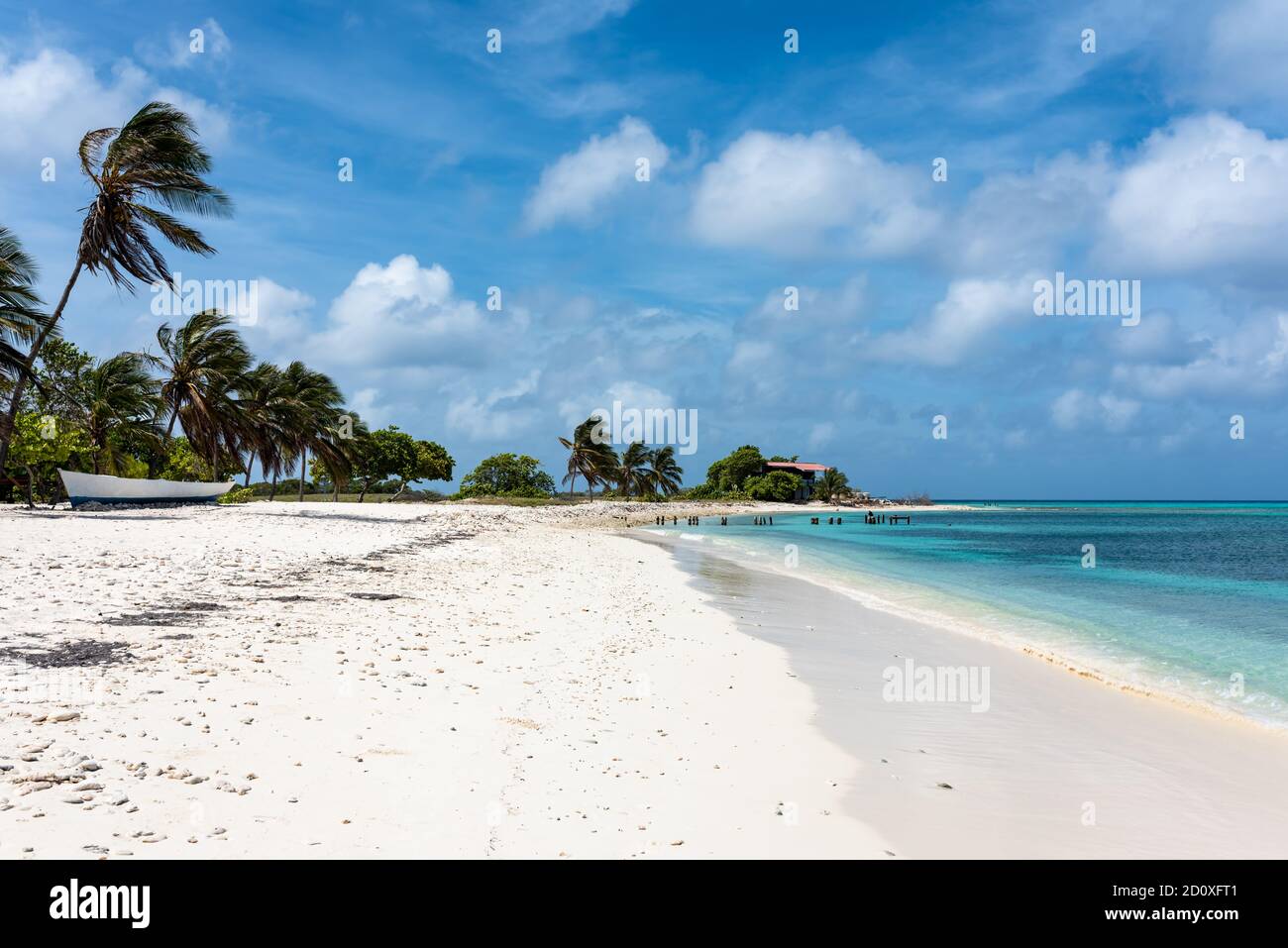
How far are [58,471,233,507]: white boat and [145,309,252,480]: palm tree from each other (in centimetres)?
218

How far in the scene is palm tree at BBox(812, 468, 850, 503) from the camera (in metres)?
148

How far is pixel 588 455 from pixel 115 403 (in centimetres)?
5698

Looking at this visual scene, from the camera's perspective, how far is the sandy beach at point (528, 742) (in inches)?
176

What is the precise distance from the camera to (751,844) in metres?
4.59

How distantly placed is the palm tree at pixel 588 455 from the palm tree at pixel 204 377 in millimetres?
54207

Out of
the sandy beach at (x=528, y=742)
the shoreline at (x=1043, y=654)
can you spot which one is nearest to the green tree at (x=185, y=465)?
the sandy beach at (x=528, y=742)

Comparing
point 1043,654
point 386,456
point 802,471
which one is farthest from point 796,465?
point 1043,654

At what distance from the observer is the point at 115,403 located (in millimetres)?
38438

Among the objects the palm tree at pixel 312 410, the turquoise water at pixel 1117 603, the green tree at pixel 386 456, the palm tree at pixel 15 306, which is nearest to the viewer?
the turquoise water at pixel 1117 603

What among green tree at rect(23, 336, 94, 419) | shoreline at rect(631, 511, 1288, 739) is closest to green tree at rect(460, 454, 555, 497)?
green tree at rect(23, 336, 94, 419)

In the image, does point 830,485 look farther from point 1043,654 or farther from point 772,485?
point 1043,654

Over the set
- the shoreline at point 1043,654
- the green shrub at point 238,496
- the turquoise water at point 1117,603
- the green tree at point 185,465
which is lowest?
the turquoise water at point 1117,603

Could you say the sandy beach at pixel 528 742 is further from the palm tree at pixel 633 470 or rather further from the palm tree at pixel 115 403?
the palm tree at pixel 633 470

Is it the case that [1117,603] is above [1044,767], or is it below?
below
